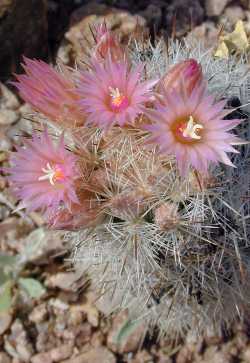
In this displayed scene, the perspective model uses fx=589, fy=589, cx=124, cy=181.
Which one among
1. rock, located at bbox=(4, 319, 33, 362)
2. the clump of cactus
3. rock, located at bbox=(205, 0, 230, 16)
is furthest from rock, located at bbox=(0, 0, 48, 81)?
rock, located at bbox=(4, 319, 33, 362)

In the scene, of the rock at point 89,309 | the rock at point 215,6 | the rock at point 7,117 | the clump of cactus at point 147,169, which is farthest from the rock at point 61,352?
the rock at point 215,6

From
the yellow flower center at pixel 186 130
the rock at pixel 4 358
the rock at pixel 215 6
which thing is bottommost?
the rock at pixel 4 358

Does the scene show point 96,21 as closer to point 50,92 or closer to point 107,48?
point 107,48

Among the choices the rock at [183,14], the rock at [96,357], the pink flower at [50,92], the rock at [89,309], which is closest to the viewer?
the pink flower at [50,92]

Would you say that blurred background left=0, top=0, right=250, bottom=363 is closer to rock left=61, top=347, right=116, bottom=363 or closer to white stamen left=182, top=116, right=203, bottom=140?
rock left=61, top=347, right=116, bottom=363

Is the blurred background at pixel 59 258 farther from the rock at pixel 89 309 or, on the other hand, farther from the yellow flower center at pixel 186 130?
the yellow flower center at pixel 186 130

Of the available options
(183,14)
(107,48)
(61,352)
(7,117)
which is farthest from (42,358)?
(183,14)
